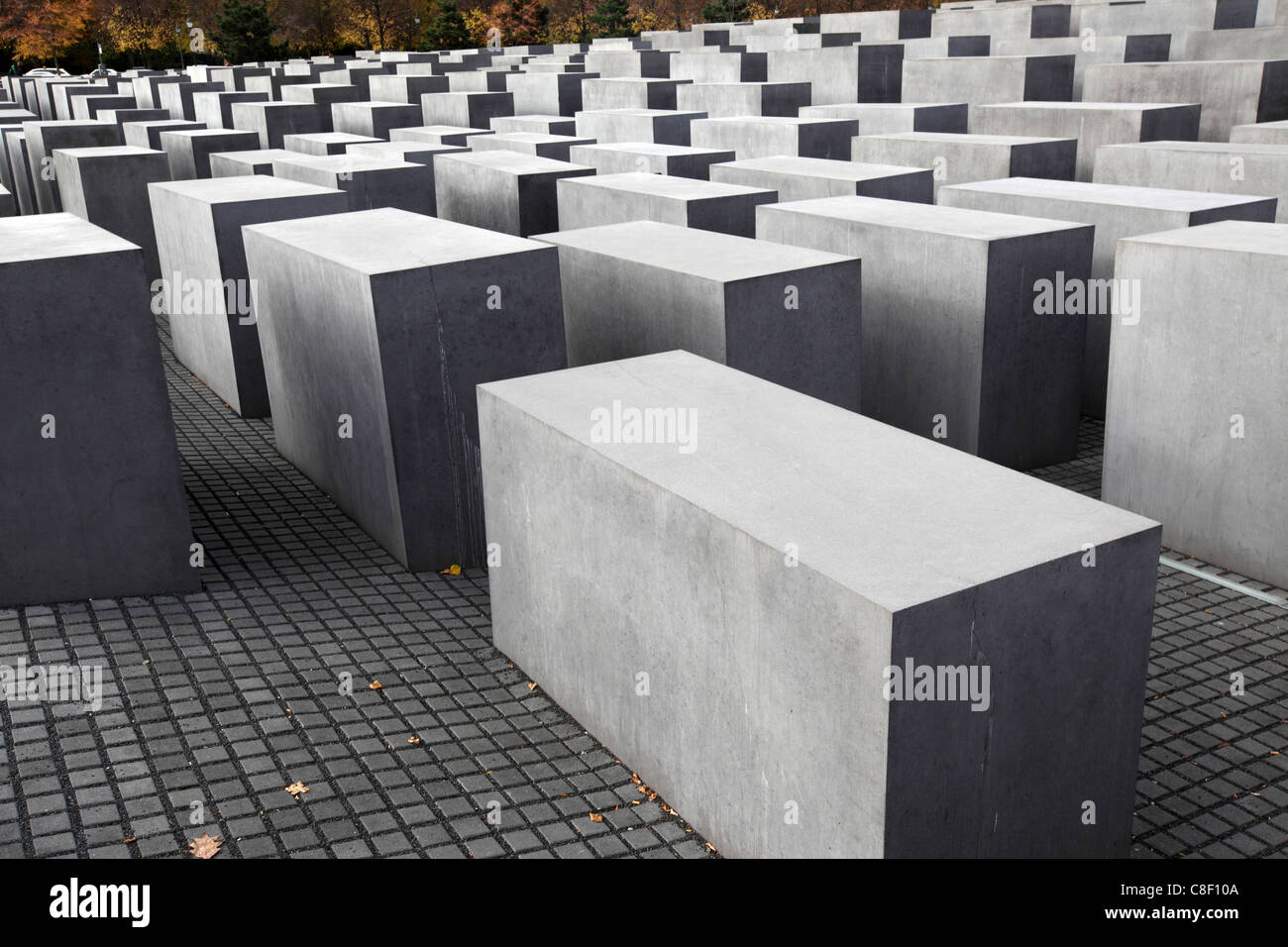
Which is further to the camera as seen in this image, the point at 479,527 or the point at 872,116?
the point at 872,116

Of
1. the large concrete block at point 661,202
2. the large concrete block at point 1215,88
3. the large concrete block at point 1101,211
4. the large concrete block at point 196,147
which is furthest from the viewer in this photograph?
the large concrete block at point 196,147

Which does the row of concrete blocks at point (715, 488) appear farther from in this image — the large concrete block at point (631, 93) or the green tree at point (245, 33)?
the green tree at point (245, 33)

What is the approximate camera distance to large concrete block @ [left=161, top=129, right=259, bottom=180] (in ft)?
57.7

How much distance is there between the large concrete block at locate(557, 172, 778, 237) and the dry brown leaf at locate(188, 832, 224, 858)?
7.01 meters

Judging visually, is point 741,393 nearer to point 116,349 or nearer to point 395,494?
point 395,494

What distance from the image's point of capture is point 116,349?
23.0 ft

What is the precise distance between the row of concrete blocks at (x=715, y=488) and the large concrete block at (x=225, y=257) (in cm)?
10

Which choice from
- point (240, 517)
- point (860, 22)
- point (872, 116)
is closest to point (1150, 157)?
point (872, 116)

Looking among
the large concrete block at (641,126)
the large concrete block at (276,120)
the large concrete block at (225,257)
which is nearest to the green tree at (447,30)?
the large concrete block at (276,120)

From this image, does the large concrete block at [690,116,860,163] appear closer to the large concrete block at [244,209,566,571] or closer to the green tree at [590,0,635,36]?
the large concrete block at [244,209,566,571]

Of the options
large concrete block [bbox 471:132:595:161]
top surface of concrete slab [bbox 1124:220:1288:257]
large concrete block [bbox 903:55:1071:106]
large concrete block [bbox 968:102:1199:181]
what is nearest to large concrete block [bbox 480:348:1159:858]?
top surface of concrete slab [bbox 1124:220:1288:257]

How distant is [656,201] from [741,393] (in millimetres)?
5466

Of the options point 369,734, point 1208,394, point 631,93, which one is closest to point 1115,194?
point 1208,394

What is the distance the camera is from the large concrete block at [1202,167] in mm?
10820
